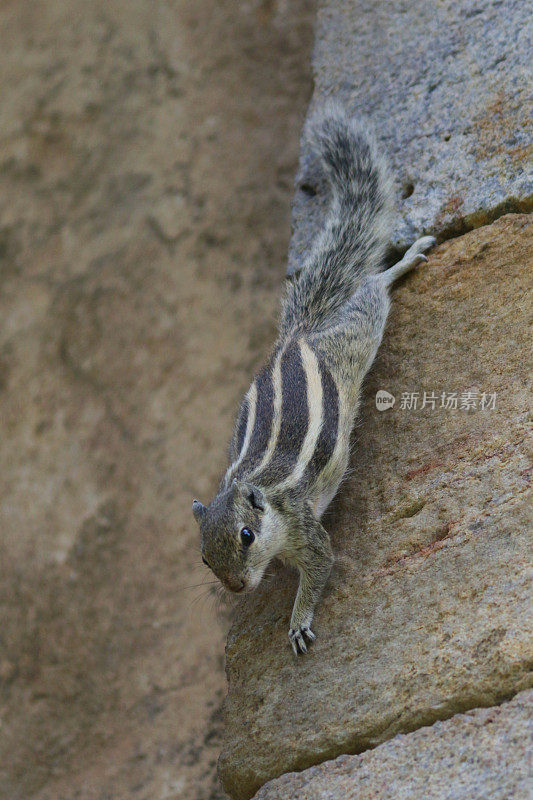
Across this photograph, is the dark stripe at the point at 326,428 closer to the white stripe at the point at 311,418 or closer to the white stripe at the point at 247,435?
the white stripe at the point at 311,418

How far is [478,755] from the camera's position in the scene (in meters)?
2.42

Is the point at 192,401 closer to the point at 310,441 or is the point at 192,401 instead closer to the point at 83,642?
the point at 83,642

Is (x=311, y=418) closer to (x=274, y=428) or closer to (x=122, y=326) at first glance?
(x=274, y=428)

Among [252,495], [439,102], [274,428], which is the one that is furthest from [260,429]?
[439,102]

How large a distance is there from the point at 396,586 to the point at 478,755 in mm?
685

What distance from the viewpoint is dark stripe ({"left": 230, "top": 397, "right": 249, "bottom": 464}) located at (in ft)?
11.3

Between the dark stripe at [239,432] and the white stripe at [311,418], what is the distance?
11.6 inches

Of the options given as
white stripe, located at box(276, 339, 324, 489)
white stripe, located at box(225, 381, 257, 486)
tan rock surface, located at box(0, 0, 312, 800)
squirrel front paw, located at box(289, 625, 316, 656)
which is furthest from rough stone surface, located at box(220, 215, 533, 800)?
tan rock surface, located at box(0, 0, 312, 800)

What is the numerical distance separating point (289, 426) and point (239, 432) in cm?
33

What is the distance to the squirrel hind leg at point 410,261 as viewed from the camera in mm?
3740

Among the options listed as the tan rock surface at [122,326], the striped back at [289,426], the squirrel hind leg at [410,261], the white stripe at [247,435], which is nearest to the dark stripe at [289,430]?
the striped back at [289,426]

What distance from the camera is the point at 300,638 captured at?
121 inches

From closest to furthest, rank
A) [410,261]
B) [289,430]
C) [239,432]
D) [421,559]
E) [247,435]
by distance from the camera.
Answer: [421,559]
[289,430]
[247,435]
[239,432]
[410,261]

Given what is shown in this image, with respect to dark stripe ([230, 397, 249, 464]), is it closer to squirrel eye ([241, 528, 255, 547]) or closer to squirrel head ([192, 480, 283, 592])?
squirrel head ([192, 480, 283, 592])
